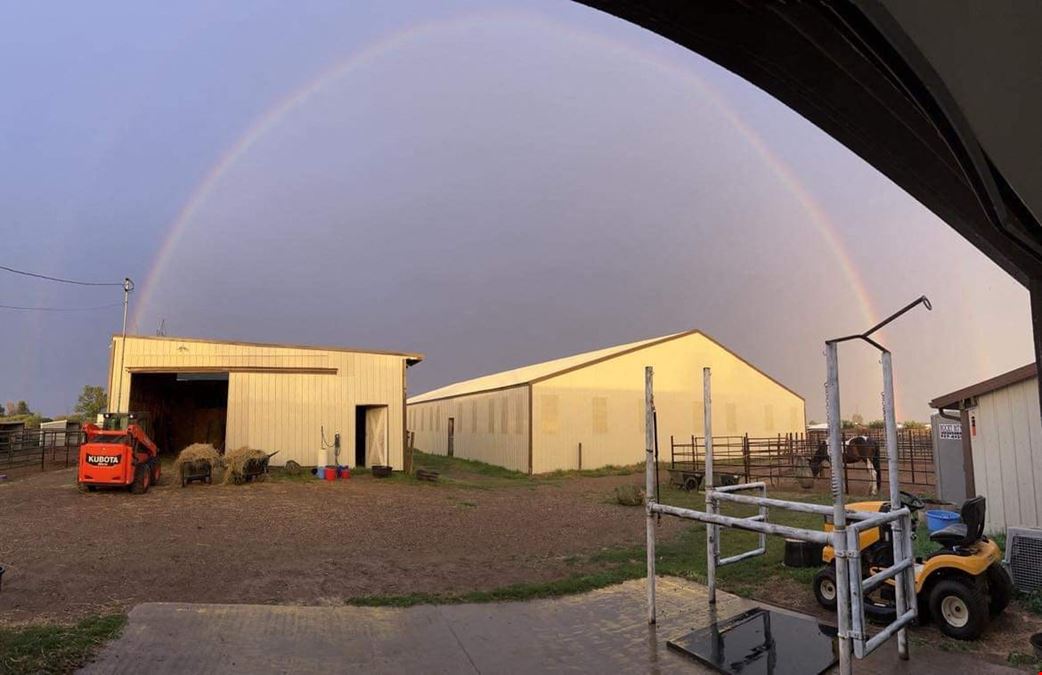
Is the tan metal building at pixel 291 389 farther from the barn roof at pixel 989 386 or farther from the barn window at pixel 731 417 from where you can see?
the barn roof at pixel 989 386

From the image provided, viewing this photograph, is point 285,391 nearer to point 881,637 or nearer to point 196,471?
point 196,471

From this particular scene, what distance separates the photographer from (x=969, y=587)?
574cm

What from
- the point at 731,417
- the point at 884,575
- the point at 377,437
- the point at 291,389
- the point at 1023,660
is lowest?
the point at 1023,660

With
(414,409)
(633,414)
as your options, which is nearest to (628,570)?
(633,414)

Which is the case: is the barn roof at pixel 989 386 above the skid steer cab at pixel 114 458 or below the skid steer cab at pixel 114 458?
above

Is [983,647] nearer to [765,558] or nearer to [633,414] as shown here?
[765,558]

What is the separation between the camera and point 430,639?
18.9 ft

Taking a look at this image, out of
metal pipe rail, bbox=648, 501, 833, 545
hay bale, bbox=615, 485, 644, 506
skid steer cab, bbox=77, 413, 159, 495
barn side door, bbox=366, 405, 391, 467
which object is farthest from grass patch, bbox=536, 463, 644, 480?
metal pipe rail, bbox=648, 501, 833, 545

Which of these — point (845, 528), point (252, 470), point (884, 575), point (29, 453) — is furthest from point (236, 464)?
point (845, 528)

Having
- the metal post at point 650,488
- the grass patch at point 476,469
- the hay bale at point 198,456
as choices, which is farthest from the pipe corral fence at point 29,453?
the metal post at point 650,488

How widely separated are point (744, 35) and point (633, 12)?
1.16ft

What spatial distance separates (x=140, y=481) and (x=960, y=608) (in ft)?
60.2

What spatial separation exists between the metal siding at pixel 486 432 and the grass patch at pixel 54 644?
23.2m

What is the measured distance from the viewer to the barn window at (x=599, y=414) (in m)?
30.5
